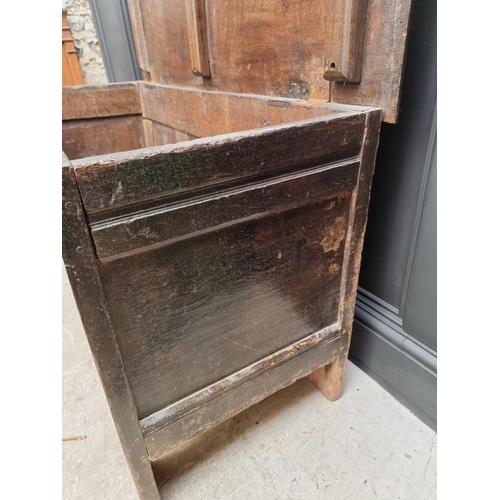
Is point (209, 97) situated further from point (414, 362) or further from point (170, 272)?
point (414, 362)

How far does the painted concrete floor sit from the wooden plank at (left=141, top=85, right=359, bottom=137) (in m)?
0.81

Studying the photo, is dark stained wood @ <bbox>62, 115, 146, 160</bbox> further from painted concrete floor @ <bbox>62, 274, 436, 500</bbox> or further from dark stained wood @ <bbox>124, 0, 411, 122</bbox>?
painted concrete floor @ <bbox>62, 274, 436, 500</bbox>

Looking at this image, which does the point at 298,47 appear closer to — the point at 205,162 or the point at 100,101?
the point at 205,162

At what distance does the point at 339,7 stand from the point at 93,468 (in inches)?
47.9

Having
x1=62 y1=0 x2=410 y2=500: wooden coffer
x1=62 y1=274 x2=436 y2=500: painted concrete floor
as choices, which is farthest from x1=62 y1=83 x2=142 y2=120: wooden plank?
x1=62 y1=274 x2=436 y2=500: painted concrete floor

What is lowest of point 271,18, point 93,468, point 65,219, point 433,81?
point 93,468

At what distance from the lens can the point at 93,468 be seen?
39.2 inches

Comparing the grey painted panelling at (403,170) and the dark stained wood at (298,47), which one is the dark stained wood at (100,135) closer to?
the dark stained wood at (298,47)

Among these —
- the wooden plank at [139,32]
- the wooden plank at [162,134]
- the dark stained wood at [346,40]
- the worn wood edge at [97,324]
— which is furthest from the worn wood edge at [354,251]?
the wooden plank at [139,32]

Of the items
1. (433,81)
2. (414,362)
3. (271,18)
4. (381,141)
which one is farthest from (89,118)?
(414,362)

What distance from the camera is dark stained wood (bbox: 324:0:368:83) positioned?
0.72 m

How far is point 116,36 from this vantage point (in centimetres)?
205

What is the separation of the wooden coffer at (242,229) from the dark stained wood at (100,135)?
2.49 feet

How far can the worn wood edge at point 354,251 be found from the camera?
2.49 ft
